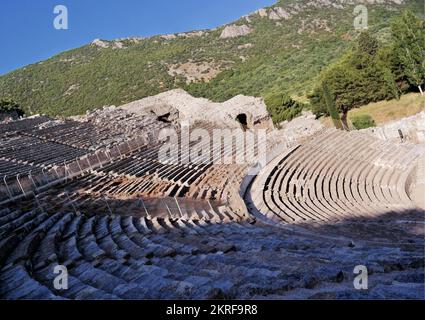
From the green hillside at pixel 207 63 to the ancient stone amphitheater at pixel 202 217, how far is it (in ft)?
103

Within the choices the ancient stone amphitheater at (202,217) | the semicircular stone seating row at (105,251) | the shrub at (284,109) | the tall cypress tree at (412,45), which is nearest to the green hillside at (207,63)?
the shrub at (284,109)

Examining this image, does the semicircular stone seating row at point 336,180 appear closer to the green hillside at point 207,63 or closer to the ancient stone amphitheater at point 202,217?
the ancient stone amphitheater at point 202,217

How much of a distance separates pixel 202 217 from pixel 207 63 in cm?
6803

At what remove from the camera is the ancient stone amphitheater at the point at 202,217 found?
15.5 ft

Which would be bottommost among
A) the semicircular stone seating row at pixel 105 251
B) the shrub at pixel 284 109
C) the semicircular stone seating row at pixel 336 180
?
the semicircular stone seating row at pixel 336 180

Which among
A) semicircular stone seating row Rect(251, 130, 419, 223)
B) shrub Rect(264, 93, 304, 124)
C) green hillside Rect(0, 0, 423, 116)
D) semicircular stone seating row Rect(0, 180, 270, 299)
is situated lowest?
semicircular stone seating row Rect(251, 130, 419, 223)

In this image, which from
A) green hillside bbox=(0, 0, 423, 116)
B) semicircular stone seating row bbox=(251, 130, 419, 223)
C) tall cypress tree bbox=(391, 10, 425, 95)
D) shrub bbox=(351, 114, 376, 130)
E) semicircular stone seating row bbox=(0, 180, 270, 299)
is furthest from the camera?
green hillside bbox=(0, 0, 423, 116)

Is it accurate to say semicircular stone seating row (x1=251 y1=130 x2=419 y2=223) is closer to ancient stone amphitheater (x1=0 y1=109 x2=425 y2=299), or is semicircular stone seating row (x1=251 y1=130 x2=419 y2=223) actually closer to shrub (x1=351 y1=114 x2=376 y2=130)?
ancient stone amphitheater (x1=0 y1=109 x2=425 y2=299)

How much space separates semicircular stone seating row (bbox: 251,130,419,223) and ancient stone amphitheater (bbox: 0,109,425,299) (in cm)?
7

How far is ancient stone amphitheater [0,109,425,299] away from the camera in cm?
472

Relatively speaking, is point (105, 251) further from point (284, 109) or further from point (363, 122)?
point (284, 109)

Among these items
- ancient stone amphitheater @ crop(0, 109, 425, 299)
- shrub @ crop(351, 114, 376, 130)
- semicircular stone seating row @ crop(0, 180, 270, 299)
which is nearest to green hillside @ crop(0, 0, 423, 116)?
shrub @ crop(351, 114, 376, 130)
